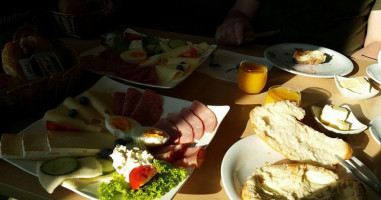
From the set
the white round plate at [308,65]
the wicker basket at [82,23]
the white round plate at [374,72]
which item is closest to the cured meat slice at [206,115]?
the white round plate at [308,65]

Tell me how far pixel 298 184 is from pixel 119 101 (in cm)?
90

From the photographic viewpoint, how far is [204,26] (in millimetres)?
3852

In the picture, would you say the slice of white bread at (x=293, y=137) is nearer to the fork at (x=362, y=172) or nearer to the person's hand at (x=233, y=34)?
the fork at (x=362, y=172)

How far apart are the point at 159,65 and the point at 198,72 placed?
0.81ft

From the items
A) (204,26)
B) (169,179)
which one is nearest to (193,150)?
(169,179)

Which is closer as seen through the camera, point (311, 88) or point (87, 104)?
point (87, 104)

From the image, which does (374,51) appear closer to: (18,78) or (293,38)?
(293,38)

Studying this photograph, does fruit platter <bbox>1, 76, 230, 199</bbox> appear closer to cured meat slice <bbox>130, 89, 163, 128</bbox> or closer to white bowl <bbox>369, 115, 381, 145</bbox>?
cured meat slice <bbox>130, 89, 163, 128</bbox>

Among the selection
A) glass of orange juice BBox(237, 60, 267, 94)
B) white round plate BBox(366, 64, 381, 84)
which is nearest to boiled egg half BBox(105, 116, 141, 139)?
glass of orange juice BBox(237, 60, 267, 94)

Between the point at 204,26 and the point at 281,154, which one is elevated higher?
the point at 281,154

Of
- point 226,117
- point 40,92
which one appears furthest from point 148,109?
point 40,92

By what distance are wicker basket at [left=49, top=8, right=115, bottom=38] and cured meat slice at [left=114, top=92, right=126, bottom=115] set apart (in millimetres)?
896

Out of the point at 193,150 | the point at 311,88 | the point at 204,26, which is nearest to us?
the point at 193,150

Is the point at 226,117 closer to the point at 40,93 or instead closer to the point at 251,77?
the point at 251,77
